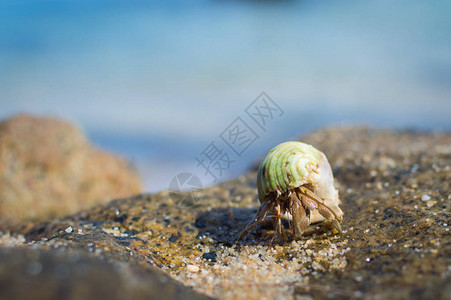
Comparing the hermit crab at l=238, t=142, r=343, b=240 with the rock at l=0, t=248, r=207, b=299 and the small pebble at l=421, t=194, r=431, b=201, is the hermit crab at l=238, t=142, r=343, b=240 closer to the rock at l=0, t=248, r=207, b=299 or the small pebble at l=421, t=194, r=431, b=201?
the small pebble at l=421, t=194, r=431, b=201

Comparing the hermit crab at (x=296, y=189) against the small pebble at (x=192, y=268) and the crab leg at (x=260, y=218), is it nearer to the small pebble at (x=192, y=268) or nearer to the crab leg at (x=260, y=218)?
the crab leg at (x=260, y=218)

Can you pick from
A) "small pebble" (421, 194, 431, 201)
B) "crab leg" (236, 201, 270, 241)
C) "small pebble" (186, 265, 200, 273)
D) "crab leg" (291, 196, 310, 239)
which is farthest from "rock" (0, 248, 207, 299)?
"small pebble" (421, 194, 431, 201)

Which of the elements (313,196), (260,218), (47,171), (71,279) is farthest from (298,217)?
(47,171)

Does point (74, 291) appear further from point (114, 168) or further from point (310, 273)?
point (114, 168)

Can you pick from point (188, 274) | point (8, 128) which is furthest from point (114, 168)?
point (188, 274)

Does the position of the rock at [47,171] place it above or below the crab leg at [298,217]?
above

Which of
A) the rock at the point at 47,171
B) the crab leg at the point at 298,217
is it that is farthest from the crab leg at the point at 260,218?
the rock at the point at 47,171
